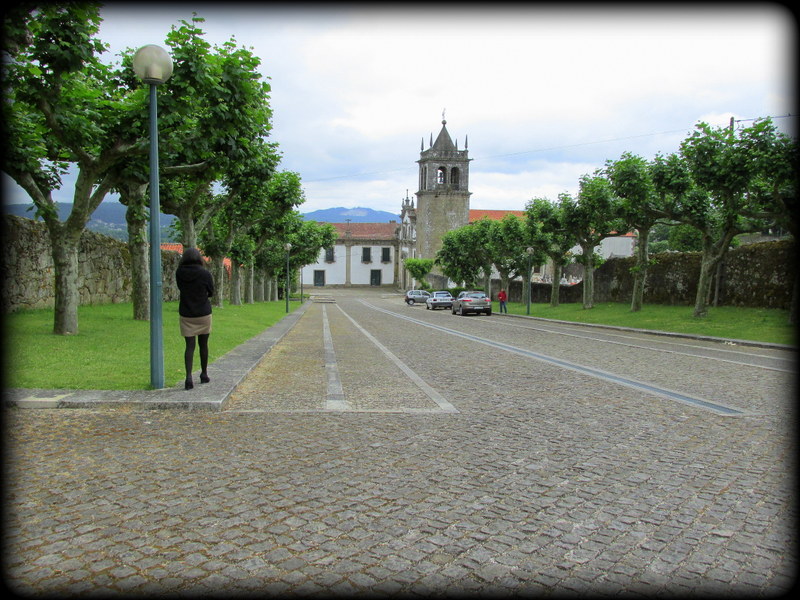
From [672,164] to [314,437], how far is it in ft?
67.2

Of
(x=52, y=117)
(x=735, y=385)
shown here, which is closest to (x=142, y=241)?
(x=52, y=117)

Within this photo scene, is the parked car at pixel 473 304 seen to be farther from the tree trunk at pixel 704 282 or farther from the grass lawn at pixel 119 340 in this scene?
the tree trunk at pixel 704 282

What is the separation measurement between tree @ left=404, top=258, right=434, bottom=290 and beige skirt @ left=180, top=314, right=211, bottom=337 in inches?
2703

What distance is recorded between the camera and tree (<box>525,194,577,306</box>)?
31400mm

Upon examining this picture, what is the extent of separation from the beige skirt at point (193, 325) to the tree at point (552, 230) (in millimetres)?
25083

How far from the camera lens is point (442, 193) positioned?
8056 centimetres

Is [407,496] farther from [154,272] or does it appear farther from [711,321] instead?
[711,321]

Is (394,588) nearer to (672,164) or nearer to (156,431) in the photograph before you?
(156,431)

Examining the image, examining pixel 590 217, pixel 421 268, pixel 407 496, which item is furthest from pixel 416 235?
pixel 407 496

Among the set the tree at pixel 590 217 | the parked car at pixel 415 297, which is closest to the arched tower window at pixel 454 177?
the parked car at pixel 415 297

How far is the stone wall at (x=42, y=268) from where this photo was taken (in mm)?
14902

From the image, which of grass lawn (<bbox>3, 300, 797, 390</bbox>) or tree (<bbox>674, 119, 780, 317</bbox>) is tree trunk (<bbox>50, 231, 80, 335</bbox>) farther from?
tree (<bbox>674, 119, 780, 317</bbox>)

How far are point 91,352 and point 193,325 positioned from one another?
3.49 m

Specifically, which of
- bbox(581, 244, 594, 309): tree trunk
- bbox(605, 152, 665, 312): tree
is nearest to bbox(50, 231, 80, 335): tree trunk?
bbox(605, 152, 665, 312): tree
